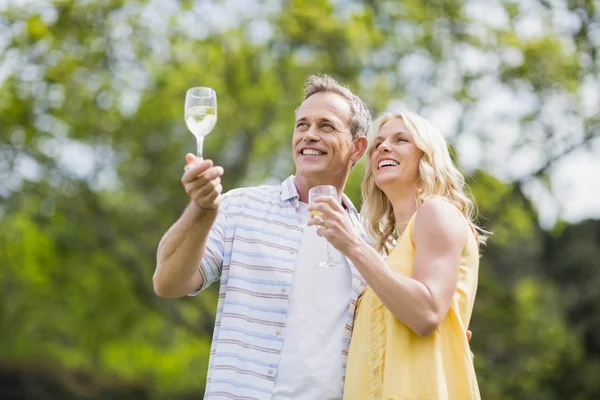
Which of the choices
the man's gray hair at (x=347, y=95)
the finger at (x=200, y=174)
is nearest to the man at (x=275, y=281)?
the man's gray hair at (x=347, y=95)

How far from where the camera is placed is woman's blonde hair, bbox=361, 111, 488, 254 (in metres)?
3.74

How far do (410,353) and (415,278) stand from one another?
0.90ft

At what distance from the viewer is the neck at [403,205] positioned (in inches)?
151

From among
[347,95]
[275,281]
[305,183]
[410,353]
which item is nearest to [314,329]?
[275,281]

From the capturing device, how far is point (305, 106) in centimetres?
423

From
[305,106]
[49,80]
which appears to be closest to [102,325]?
[49,80]

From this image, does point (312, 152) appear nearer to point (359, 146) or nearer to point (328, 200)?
point (359, 146)

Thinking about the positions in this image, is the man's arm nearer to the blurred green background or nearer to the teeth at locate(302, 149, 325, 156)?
the teeth at locate(302, 149, 325, 156)

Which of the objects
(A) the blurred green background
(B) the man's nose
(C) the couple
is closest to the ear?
(C) the couple

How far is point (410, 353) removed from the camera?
11.0ft

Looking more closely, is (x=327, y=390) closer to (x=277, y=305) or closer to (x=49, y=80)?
(x=277, y=305)

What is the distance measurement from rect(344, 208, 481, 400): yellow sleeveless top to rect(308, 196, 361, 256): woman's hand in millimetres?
326

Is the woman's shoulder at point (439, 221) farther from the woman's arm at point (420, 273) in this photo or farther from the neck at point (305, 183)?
the neck at point (305, 183)

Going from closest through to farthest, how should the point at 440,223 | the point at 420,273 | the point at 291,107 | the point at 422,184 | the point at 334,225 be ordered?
the point at 334,225
the point at 420,273
the point at 440,223
the point at 422,184
the point at 291,107
